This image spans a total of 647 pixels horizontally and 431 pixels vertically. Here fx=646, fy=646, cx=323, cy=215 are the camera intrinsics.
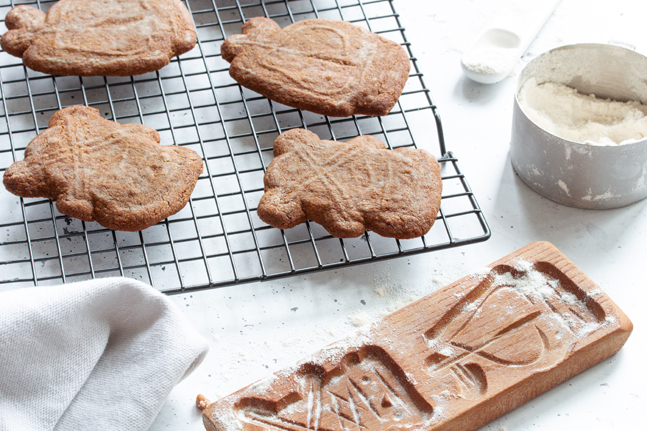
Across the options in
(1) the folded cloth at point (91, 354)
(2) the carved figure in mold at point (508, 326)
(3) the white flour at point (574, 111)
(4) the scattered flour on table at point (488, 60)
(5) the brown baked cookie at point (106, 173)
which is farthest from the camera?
(4) the scattered flour on table at point (488, 60)

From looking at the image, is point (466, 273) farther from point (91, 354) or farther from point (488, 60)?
point (91, 354)

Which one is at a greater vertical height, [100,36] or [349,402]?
[100,36]

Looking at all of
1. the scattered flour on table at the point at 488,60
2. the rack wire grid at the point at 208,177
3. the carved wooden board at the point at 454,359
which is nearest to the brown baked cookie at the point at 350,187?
the rack wire grid at the point at 208,177

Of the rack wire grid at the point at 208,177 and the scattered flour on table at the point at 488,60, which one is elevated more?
the scattered flour on table at the point at 488,60

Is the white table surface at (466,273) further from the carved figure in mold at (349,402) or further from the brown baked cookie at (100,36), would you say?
the brown baked cookie at (100,36)

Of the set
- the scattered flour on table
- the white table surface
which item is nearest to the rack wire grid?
the white table surface

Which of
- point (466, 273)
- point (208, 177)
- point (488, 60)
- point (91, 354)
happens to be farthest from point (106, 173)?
point (488, 60)

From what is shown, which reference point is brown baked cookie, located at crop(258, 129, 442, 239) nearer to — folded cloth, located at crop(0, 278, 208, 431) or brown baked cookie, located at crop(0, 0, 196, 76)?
folded cloth, located at crop(0, 278, 208, 431)
